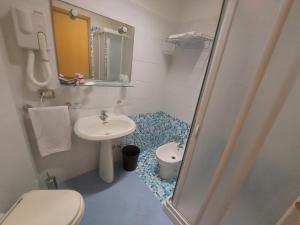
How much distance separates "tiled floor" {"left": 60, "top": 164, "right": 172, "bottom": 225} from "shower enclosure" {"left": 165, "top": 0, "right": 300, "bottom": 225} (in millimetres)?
697

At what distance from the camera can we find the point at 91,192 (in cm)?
156

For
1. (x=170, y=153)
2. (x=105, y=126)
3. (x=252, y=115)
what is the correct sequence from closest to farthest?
(x=252, y=115)
(x=105, y=126)
(x=170, y=153)

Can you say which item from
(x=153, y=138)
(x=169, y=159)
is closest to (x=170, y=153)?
(x=169, y=159)

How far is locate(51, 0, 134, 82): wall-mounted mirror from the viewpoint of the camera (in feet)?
3.82

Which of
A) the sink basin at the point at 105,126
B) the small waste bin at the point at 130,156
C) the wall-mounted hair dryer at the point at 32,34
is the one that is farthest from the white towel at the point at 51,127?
the small waste bin at the point at 130,156

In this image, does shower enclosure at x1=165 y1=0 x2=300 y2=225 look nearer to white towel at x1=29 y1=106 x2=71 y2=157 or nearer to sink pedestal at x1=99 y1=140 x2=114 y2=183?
sink pedestal at x1=99 y1=140 x2=114 y2=183

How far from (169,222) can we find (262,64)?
1.53 m

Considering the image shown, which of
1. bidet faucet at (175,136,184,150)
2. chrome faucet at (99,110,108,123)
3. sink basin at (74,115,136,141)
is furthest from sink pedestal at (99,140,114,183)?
bidet faucet at (175,136,184,150)

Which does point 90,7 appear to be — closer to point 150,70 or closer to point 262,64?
point 150,70

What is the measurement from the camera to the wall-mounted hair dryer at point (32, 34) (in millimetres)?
901

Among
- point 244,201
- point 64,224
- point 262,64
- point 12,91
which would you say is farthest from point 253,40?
point 12,91

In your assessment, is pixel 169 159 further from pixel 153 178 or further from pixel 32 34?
pixel 32 34

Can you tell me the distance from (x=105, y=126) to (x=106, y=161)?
418 mm

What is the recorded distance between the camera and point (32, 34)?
970 mm
